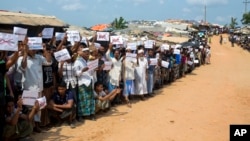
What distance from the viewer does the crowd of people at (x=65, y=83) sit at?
19.6 feet

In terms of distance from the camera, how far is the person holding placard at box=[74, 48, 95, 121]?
7.85m

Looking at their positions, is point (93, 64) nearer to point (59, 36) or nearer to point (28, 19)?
point (59, 36)

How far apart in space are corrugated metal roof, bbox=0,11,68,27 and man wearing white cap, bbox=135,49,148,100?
4376 mm

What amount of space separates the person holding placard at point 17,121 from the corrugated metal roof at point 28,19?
5.87 meters

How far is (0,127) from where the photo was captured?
5520 mm

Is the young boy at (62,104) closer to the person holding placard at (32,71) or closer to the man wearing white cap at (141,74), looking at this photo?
the person holding placard at (32,71)

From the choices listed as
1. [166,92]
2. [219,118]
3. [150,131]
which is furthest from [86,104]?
[166,92]

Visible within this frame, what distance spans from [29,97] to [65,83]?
1602mm

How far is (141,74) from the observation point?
35.5ft

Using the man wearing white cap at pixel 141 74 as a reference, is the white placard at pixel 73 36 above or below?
above

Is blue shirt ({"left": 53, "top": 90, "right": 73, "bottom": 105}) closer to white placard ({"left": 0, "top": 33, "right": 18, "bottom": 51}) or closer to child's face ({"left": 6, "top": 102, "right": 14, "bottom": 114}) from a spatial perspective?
child's face ({"left": 6, "top": 102, "right": 14, "bottom": 114})

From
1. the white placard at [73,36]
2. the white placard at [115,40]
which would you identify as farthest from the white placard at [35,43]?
the white placard at [115,40]

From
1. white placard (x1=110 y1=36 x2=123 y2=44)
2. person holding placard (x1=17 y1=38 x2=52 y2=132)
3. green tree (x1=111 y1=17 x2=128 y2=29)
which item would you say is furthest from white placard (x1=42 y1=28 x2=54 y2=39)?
green tree (x1=111 y1=17 x2=128 y2=29)

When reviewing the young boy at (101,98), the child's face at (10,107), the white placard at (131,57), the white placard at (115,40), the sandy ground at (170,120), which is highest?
the white placard at (115,40)
